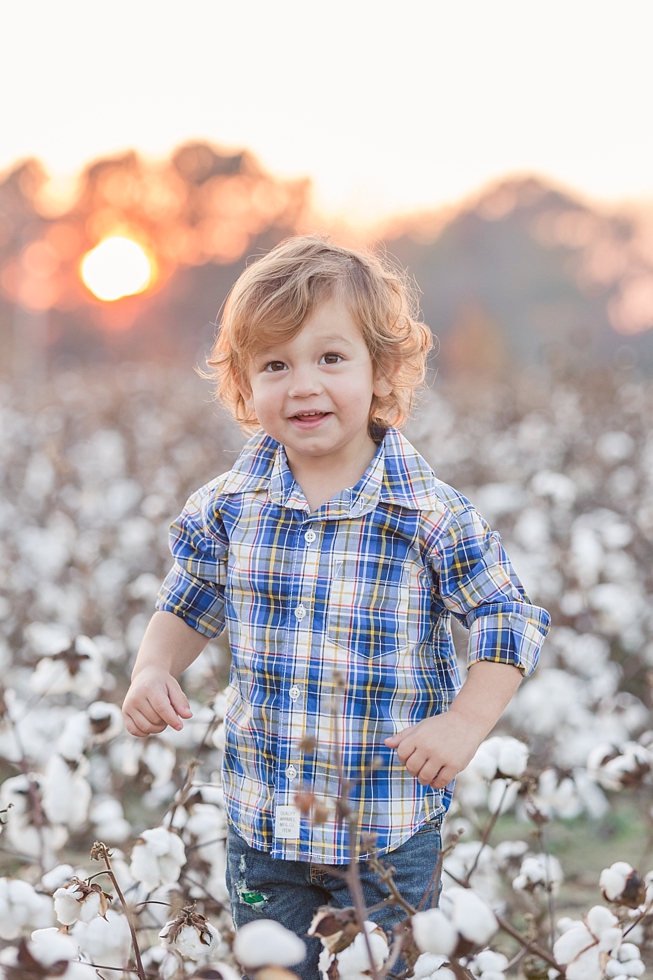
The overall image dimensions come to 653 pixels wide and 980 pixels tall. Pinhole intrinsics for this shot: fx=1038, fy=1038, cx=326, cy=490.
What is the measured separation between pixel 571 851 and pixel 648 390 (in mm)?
5294

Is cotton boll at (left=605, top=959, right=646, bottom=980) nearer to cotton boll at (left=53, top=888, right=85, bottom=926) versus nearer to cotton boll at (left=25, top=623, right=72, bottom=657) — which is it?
cotton boll at (left=53, top=888, right=85, bottom=926)

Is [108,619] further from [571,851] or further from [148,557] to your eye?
[571,851]

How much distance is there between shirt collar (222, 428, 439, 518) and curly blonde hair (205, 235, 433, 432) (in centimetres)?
11

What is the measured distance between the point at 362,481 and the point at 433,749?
43 centimetres

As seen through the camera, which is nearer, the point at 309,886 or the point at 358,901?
the point at 358,901

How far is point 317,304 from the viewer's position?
1.58 m

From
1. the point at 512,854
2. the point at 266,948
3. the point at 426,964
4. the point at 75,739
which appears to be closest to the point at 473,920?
the point at 266,948

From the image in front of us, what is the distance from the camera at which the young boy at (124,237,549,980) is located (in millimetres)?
1498

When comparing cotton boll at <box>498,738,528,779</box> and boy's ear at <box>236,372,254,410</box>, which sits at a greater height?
boy's ear at <box>236,372,254,410</box>

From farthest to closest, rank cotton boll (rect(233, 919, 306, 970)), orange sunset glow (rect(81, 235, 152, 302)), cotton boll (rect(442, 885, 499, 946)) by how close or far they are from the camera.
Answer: orange sunset glow (rect(81, 235, 152, 302)), cotton boll (rect(442, 885, 499, 946)), cotton boll (rect(233, 919, 306, 970))

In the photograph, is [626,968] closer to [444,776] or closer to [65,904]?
[444,776]

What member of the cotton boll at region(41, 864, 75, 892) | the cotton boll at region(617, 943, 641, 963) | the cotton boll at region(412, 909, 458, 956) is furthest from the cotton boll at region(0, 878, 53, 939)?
the cotton boll at region(617, 943, 641, 963)

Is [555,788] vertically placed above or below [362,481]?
below

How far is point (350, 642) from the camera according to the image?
1517 mm
